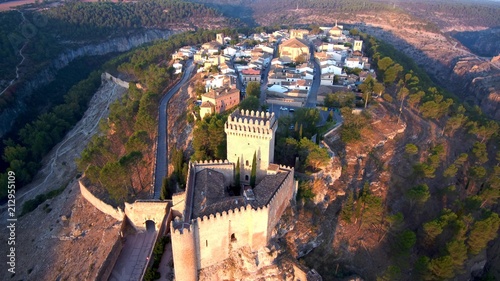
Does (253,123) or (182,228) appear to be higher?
(253,123)

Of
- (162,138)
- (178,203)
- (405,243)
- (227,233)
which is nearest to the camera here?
(227,233)

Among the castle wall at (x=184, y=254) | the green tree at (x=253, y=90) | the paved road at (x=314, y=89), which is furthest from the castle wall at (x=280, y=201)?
the paved road at (x=314, y=89)

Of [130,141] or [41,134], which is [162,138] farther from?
[41,134]

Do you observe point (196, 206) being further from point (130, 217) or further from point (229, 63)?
point (229, 63)

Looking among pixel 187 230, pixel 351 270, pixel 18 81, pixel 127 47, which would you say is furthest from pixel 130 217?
pixel 127 47

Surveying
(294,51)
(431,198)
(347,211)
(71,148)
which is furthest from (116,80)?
(431,198)

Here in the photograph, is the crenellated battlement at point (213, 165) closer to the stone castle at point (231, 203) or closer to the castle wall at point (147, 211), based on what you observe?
the stone castle at point (231, 203)
